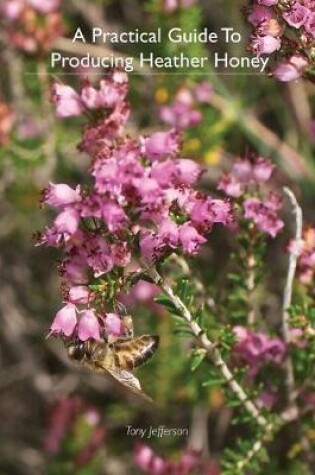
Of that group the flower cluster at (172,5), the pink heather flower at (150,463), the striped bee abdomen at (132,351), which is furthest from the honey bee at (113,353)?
the flower cluster at (172,5)

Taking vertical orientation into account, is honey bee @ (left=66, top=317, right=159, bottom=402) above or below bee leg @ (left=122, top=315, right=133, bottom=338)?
below

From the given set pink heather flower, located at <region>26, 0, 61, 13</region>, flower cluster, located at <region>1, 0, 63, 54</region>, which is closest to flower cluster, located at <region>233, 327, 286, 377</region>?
flower cluster, located at <region>1, 0, 63, 54</region>

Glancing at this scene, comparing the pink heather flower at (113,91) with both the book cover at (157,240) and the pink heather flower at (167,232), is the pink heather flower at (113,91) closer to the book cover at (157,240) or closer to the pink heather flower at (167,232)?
the book cover at (157,240)

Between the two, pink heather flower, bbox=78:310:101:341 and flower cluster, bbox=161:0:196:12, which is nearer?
pink heather flower, bbox=78:310:101:341

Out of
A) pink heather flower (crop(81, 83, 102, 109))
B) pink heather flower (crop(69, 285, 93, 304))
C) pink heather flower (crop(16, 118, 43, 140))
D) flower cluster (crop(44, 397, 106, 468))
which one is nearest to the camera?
pink heather flower (crop(69, 285, 93, 304))

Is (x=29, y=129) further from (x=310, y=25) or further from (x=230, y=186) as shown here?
(x=310, y=25)

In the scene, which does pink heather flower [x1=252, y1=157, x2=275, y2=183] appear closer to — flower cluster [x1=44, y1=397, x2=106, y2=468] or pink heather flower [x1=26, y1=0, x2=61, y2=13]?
flower cluster [x1=44, y1=397, x2=106, y2=468]

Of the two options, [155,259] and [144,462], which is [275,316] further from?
[155,259]
